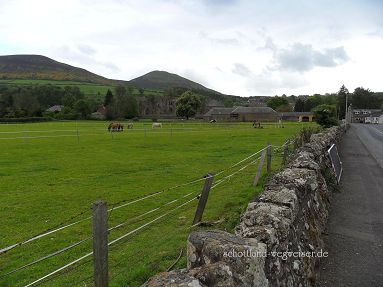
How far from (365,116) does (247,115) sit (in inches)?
2587

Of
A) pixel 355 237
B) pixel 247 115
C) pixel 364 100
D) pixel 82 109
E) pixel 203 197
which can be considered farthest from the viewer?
pixel 364 100

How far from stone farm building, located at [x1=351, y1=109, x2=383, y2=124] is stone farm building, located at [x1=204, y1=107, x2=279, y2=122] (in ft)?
160

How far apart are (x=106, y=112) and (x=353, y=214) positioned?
366 ft

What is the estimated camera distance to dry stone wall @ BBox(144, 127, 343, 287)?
308cm

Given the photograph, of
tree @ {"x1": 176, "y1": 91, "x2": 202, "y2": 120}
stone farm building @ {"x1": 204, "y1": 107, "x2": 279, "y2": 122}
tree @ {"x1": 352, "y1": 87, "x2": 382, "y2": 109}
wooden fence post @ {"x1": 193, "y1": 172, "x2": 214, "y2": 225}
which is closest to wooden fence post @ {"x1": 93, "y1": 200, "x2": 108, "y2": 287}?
wooden fence post @ {"x1": 193, "y1": 172, "x2": 214, "y2": 225}

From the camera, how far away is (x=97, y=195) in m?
11.9

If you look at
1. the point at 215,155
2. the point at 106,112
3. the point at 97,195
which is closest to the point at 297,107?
the point at 106,112

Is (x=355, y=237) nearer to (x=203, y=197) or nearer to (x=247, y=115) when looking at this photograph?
(x=203, y=197)

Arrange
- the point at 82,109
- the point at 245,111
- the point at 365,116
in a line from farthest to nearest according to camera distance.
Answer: the point at 365,116, the point at 245,111, the point at 82,109

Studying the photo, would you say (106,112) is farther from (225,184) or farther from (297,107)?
(225,184)

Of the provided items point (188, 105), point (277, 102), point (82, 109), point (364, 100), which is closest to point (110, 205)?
point (188, 105)

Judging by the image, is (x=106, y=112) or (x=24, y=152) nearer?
(x=24, y=152)

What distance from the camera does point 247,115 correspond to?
407 ft

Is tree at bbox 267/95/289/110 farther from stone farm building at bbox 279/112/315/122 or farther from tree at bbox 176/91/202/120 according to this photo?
tree at bbox 176/91/202/120
